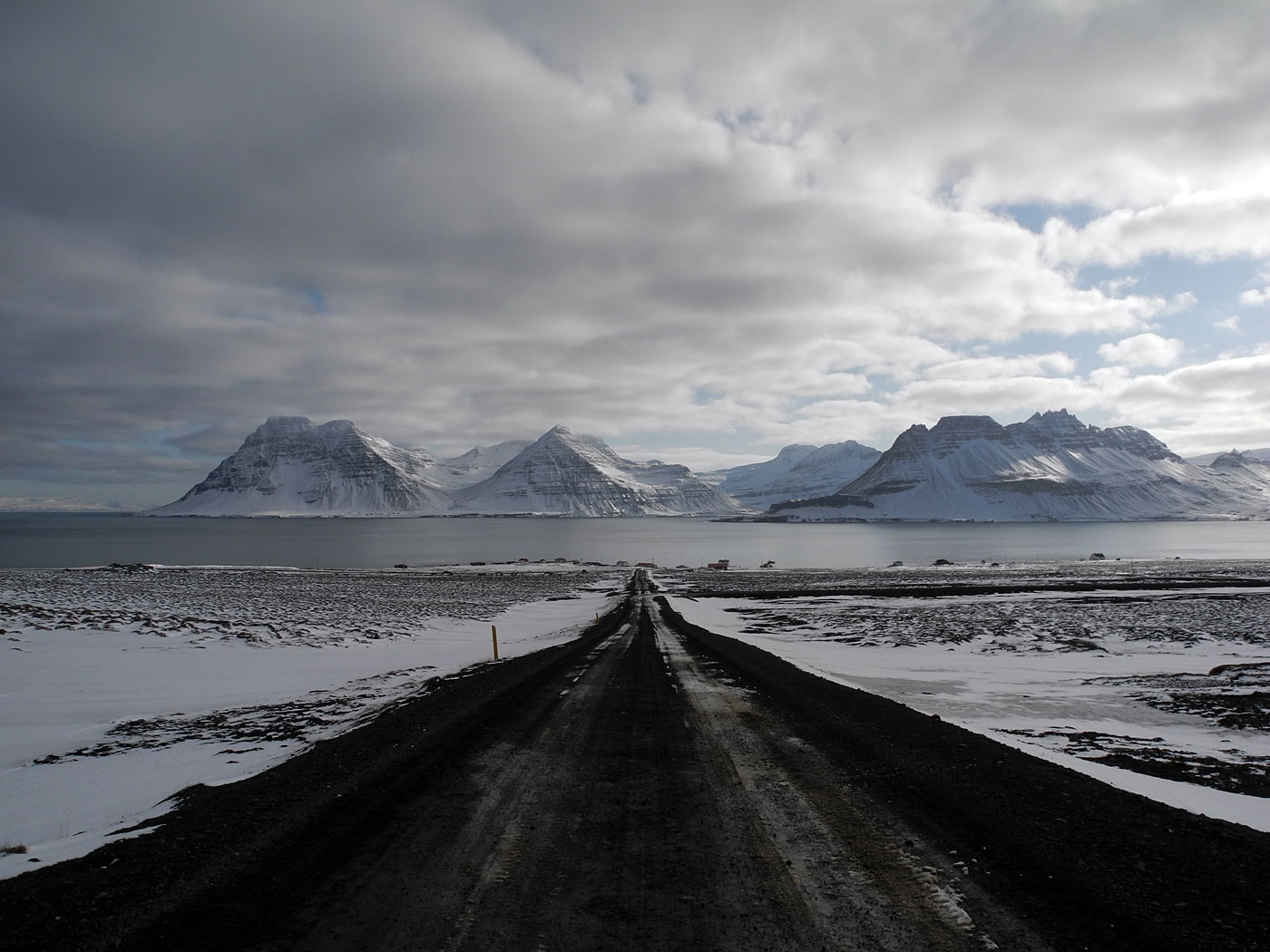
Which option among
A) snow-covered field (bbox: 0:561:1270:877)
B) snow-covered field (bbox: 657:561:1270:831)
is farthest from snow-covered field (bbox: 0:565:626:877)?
snow-covered field (bbox: 657:561:1270:831)

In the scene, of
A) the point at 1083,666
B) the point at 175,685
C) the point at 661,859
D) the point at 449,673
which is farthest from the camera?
the point at 1083,666

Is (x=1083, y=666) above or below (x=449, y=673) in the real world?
below

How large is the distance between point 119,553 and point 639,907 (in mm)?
154016

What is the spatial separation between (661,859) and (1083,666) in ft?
59.9

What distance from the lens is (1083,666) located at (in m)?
18.7

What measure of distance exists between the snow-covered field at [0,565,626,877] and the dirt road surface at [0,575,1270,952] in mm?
1367

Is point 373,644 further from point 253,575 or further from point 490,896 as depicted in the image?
point 253,575

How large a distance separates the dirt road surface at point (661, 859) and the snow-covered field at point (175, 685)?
137 centimetres

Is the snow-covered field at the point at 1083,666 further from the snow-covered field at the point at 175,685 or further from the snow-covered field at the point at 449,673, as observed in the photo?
the snow-covered field at the point at 175,685

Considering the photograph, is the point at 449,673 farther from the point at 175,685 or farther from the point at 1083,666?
the point at 1083,666

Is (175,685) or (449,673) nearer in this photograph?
(175,685)

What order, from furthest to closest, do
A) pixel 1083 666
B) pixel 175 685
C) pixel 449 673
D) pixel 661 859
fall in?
Answer: pixel 1083 666 → pixel 449 673 → pixel 175 685 → pixel 661 859

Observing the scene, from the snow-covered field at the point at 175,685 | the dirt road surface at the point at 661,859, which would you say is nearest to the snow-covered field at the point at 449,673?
the snow-covered field at the point at 175,685

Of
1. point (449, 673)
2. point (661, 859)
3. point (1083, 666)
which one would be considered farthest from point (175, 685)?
point (1083, 666)
